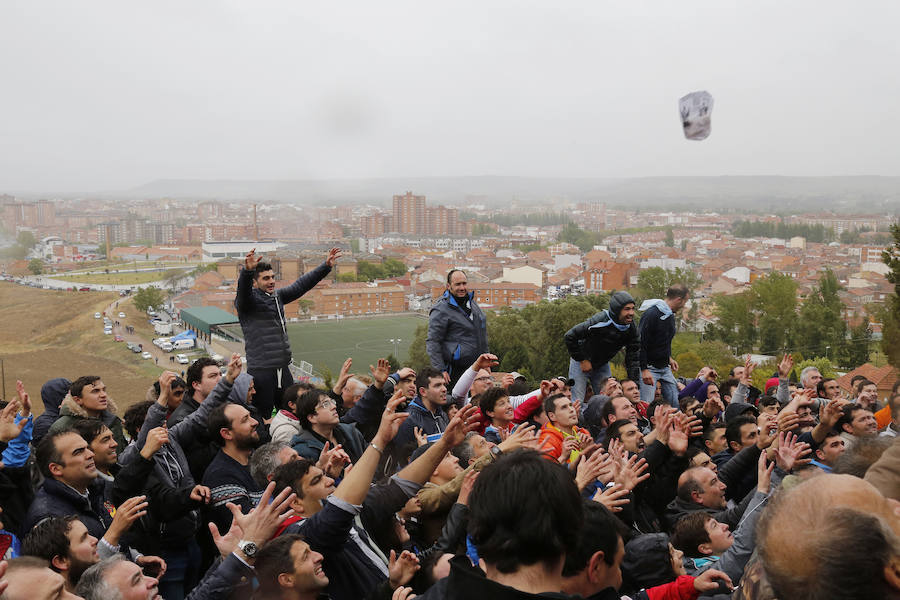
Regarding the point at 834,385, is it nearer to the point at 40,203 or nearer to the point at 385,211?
the point at 40,203

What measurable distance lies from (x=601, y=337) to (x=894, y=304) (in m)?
27.3

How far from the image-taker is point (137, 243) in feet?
300

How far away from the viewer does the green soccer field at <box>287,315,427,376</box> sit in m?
62.8

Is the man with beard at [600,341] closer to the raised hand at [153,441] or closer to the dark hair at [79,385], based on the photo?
the dark hair at [79,385]

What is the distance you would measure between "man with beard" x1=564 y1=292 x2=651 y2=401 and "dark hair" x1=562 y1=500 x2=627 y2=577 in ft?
13.2

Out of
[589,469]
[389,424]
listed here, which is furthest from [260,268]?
[589,469]

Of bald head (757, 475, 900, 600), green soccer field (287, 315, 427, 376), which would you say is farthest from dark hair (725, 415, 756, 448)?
green soccer field (287, 315, 427, 376)

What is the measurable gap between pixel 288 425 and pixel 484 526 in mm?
2567

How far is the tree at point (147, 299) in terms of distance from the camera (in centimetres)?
5722

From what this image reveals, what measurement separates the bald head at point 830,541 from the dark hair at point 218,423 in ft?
8.28

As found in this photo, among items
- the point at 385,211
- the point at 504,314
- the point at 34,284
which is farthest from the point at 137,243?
the point at 504,314

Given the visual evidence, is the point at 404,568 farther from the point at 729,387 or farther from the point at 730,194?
the point at 730,194

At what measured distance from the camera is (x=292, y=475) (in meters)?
2.68

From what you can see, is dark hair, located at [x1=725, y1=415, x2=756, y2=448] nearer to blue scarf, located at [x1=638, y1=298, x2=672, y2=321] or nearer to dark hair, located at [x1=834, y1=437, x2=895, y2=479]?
dark hair, located at [x1=834, y1=437, x2=895, y2=479]
